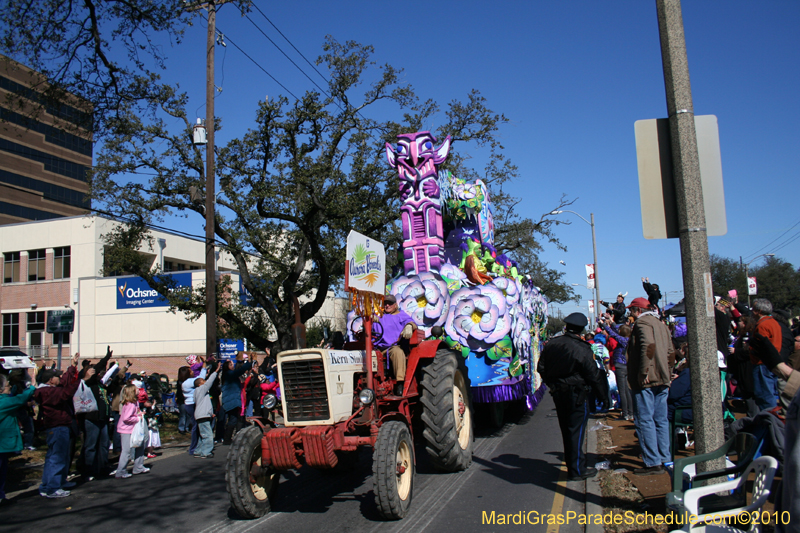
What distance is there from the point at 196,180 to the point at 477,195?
31.0ft

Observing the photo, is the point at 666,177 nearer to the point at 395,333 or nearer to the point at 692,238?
the point at 692,238

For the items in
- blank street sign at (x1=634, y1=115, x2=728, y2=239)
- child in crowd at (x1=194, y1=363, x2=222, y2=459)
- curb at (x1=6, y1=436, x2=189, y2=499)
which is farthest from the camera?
child in crowd at (x1=194, y1=363, x2=222, y2=459)

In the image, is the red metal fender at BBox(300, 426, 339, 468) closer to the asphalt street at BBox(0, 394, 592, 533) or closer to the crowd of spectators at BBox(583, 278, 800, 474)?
the asphalt street at BBox(0, 394, 592, 533)

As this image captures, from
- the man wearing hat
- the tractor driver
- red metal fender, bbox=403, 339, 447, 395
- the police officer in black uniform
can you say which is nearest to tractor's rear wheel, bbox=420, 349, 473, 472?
red metal fender, bbox=403, 339, 447, 395

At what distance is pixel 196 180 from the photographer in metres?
16.1

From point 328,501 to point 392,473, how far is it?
1384 millimetres

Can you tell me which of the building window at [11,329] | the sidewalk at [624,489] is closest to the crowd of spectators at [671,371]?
the sidewalk at [624,489]

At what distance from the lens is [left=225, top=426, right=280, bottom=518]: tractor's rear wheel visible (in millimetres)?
5355

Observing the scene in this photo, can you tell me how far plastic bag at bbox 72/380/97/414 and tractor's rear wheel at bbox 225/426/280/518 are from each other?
146 inches

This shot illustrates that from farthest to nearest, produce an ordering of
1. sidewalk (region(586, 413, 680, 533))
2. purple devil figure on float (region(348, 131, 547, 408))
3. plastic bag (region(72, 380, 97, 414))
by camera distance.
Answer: purple devil figure on float (region(348, 131, 547, 408)), plastic bag (region(72, 380, 97, 414)), sidewalk (region(586, 413, 680, 533))

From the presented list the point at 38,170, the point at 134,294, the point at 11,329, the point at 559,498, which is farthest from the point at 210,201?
the point at 38,170

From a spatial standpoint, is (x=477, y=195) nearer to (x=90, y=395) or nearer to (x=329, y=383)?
(x=329, y=383)

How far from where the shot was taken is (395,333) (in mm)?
7270

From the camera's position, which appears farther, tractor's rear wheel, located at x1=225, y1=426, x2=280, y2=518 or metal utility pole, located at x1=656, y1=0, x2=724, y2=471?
tractor's rear wheel, located at x1=225, y1=426, x2=280, y2=518
